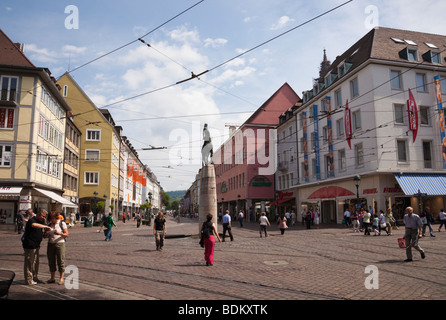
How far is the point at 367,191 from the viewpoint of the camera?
30.4m

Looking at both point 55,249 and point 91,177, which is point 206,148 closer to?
point 55,249

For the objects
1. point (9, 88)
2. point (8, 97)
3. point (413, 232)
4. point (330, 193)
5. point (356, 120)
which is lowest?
point (413, 232)

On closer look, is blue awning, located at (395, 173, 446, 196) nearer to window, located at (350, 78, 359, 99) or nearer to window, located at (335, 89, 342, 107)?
window, located at (350, 78, 359, 99)

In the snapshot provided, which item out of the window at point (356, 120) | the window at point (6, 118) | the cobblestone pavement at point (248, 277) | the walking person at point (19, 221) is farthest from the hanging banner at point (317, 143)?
the window at point (6, 118)

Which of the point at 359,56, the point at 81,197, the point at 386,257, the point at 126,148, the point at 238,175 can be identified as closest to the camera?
the point at 386,257

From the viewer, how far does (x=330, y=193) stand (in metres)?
36.1

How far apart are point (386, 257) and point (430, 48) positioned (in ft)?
95.4

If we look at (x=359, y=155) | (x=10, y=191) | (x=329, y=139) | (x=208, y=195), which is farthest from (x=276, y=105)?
(x=10, y=191)

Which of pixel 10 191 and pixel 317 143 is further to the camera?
pixel 317 143

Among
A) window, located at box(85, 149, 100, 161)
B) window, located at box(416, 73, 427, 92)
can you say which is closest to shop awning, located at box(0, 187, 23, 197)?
window, located at box(85, 149, 100, 161)

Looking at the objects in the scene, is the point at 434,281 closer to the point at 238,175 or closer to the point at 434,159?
the point at 434,159

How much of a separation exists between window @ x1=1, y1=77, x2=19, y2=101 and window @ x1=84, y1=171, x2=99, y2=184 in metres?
21.7

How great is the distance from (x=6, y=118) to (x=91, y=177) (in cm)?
2166
